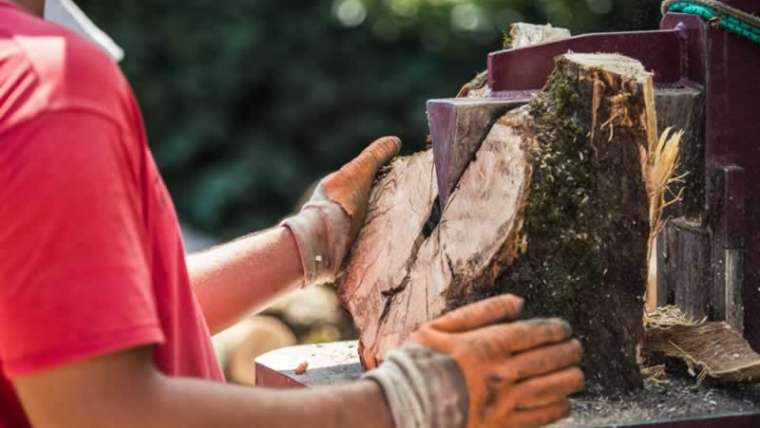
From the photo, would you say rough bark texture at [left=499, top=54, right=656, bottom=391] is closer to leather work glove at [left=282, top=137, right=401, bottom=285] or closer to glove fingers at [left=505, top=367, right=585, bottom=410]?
glove fingers at [left=505, top=367, right=585, bottom=410]

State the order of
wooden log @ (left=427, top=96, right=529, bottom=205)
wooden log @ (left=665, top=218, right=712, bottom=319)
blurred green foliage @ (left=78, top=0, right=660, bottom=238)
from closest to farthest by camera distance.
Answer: wooden log @ (left=427, top=96, right=529, bottom=205) < wooden log @ (left=665, top=218, right=712, bottom=319) < blurred green foliage @ (left=78, top=0, right=660, bottom=238)

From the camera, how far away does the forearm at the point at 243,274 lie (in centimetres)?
251

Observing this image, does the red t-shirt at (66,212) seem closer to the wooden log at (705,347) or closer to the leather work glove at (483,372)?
the leather work glove at (483,372)

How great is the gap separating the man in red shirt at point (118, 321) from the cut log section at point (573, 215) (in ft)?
1.09

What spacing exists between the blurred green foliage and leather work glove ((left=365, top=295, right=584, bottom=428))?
14.8 feet

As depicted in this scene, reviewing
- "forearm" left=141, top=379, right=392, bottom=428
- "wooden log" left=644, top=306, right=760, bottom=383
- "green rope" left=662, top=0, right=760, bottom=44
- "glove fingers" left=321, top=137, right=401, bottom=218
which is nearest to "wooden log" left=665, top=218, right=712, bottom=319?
"wooden log" left=644, top=306, right=760, bottom=383

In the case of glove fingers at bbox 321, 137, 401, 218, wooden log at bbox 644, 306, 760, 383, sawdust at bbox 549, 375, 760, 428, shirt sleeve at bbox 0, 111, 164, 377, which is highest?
shirt sleeve at bbox 0, 111, 164, 377

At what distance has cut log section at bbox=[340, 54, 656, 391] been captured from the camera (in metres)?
2.10

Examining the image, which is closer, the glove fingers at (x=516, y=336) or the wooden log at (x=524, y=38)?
the glove fingers at (x=516, y=336)

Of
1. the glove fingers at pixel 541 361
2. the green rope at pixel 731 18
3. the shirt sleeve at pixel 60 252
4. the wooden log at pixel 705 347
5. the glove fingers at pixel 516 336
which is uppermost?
the green rope at pixel 731 18

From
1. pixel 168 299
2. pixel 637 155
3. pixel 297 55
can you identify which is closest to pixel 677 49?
pixel 637 155

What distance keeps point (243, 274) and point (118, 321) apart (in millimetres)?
1174

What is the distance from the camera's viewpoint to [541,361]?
5.70 ft

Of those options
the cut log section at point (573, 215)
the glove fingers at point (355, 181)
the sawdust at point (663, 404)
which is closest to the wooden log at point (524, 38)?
the glove fingers at point (355, 181)
